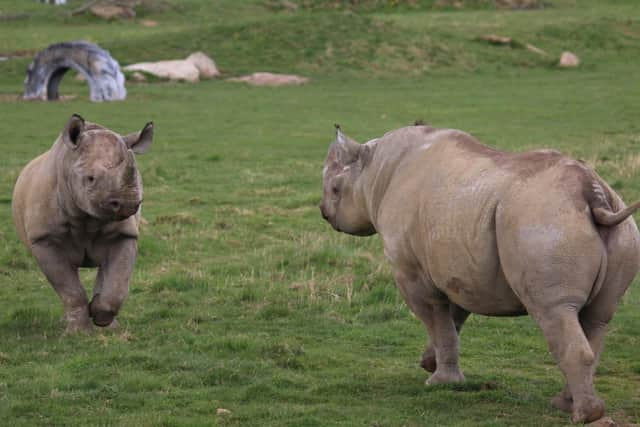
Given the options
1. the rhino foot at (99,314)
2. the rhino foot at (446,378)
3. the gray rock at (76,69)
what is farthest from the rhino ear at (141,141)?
the gray rock at (76,69)

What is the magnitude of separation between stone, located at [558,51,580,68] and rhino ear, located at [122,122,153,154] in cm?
3384

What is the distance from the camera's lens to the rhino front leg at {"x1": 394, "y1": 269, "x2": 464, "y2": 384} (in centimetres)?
Answer: 772

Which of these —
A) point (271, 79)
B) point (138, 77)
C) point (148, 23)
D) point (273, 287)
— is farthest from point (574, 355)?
point (148, 23)

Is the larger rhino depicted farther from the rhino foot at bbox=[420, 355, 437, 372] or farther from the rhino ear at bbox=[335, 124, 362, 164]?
the rhino ear at bbox=[335, 124, 362, 164]

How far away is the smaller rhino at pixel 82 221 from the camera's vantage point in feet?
29.2

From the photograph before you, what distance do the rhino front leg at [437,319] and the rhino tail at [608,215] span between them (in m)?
1.43

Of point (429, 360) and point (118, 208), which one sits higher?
point (118, 208)

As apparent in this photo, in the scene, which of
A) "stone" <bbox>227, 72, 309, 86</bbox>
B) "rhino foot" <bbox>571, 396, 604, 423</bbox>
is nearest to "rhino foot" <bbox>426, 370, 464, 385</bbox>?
"rhino foot" <bbox>571, 396, 604, 423</bbox>

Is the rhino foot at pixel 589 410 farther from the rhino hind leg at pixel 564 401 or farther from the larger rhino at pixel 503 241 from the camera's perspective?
the rhino hind leg at pixel 564 401

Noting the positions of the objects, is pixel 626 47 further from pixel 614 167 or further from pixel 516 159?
pixel 516 159

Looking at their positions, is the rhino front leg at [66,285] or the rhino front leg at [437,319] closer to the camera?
the rhino front leg at [437,319]

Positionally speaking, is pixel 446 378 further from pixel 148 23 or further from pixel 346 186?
pixel 148 23

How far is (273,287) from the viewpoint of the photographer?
11.5 meters

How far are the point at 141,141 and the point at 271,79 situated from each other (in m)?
28.5
